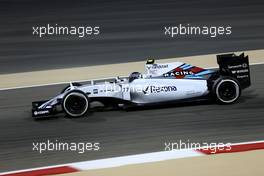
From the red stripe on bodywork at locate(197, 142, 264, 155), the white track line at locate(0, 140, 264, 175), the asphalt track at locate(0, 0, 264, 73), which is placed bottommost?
the white track line at locate(0, 140, 264, 175)

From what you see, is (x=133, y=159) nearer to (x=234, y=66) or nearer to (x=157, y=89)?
(x=157, y=89)

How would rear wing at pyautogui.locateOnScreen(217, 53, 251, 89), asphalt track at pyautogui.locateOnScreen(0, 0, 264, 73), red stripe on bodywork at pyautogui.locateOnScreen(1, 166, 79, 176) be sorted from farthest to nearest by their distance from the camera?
asphalt track at pyautogui.locateOnScreen(0, 0, 264, 73) < rear wing at pyautogui.locateOnScreen(217, 53, 251, 89) < red stripe on bodywork at pyautogui.locateOnScreen(1, 166, 79, 176)

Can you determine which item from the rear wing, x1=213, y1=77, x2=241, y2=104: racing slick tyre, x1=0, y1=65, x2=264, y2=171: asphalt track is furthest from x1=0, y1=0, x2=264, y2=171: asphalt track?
the rear wing

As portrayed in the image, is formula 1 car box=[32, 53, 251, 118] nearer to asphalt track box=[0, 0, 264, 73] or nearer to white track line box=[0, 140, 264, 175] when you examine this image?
white track line box=[0, 140, 264, 175]

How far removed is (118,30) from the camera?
17.9m

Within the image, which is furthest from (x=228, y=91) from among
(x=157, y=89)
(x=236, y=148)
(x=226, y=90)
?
(x=236, y=148)

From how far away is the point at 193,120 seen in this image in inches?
351

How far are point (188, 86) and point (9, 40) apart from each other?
374 inches

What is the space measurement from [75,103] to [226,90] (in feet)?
7.69

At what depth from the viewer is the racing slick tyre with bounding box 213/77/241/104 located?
9333 mm

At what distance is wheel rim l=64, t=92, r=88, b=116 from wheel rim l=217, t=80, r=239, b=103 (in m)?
2.07

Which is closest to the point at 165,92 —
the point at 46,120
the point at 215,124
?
the point at 215,124

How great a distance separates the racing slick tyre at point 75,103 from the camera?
9086 mm

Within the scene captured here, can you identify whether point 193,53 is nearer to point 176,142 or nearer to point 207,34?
point 207,34
